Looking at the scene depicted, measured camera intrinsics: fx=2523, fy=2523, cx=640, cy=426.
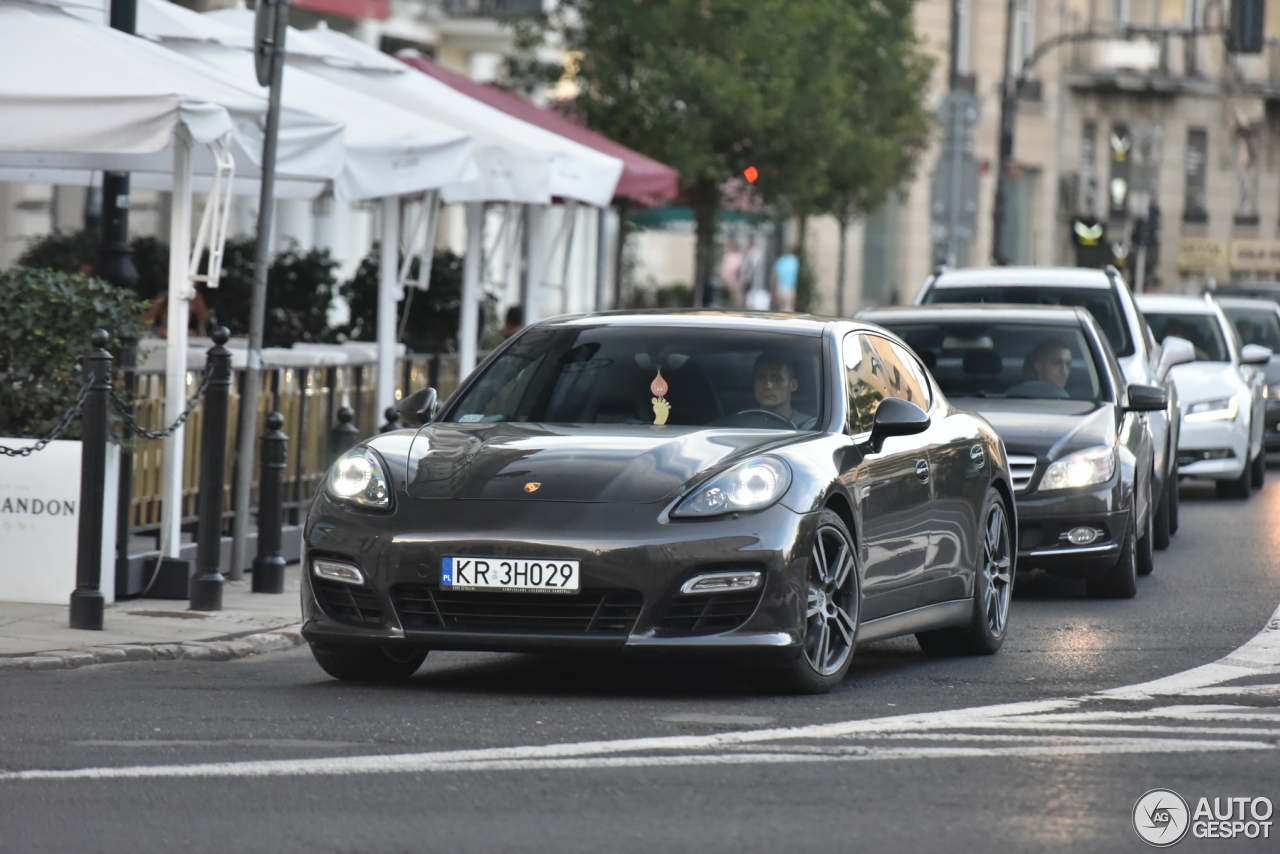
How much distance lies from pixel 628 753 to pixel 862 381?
8.90ft

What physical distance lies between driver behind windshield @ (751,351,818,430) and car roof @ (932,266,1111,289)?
690 centimetres

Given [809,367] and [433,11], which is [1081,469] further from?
[433,11]

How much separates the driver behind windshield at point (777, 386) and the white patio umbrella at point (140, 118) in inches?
126

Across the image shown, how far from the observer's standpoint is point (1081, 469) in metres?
12.4

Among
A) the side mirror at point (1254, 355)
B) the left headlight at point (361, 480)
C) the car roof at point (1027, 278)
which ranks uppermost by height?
the car roof at point (1027, 278)

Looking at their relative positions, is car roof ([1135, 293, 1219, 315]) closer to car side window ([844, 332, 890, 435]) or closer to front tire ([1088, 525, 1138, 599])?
front tire ([1088, 525, 1138, 599])

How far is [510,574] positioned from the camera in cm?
812

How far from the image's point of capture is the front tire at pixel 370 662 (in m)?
8.70

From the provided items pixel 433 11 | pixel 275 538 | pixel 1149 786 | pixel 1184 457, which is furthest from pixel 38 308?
pixel 433 11

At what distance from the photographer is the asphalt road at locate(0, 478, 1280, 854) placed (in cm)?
599

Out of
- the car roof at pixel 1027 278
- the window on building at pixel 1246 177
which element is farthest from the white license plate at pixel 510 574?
the window on building at pixel 1246 177

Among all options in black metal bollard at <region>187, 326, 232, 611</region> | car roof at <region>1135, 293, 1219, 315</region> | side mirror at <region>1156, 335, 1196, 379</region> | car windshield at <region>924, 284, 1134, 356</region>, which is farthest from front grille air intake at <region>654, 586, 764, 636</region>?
car roof at <region>1135, 293, 1219, 315</region>

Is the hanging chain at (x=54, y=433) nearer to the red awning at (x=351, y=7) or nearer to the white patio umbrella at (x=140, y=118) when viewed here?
the white patio umbrella at (x=140, y=118)

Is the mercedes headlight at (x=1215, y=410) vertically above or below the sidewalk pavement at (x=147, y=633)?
above
